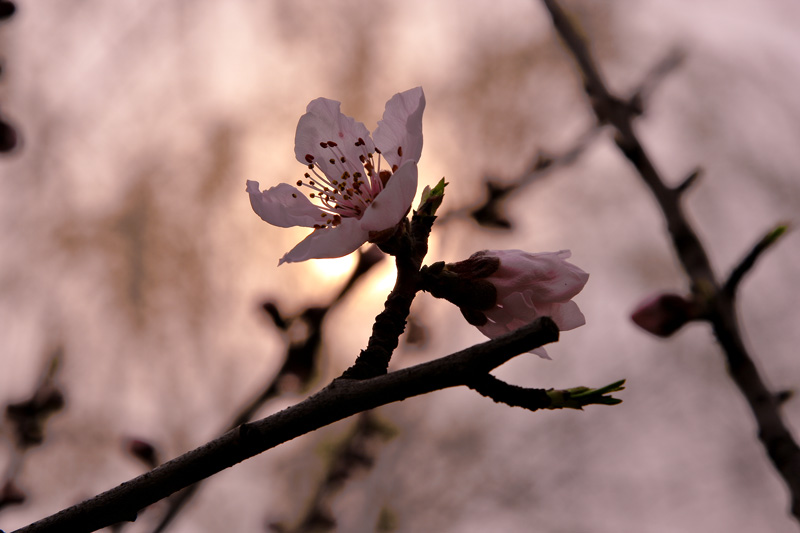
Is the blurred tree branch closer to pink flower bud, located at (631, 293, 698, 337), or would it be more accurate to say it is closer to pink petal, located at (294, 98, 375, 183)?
pink petal, located at (294, 98, 375, 183)

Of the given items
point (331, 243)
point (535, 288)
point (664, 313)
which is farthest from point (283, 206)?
point (664, 313)

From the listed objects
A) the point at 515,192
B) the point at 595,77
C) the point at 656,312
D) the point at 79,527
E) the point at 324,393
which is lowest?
the point at 79,527

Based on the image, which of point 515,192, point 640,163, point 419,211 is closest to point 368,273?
point 515,192

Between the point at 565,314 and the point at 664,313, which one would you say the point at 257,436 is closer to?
the point at 565,314

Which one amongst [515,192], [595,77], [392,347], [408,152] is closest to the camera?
[392,347]

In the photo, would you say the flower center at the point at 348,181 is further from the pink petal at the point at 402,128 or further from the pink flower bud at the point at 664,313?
the pink flower bud at the point at 664,313

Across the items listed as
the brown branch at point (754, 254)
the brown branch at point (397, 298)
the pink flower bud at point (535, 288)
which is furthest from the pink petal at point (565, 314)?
the brown branch at point (754, 254)

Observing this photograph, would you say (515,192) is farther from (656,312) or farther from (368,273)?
(656,312)
